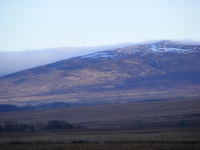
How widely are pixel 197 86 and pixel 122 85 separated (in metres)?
30.0

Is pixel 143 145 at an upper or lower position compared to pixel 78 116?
upper

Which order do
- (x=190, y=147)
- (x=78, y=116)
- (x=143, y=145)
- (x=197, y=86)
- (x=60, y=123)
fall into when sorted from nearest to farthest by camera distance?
(x=190, y=147)
(x=143, y=145)
(x=60, y=123)
(x=78, y=116)
(x=197, y=86)

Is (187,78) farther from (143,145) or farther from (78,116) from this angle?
(143,145)

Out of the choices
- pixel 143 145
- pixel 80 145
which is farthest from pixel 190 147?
pixel 80 145

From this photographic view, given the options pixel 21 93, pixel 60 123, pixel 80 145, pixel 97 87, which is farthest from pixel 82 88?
pixel 80 145

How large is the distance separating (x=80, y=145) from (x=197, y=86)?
142 meters

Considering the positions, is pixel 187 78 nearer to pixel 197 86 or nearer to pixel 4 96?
pixel 197 86

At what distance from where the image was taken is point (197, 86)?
174m

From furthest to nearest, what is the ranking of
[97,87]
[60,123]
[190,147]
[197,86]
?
[97,87], [197,86], [60,123], [190,147]

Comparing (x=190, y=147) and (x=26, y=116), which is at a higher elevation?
(x=190, y=147)

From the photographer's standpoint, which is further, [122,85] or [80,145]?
[122,85]

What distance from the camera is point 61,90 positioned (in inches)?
7313

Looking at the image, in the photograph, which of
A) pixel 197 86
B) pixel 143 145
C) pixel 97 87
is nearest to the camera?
pixel 143 145

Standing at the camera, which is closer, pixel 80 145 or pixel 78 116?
pixel 80 145
